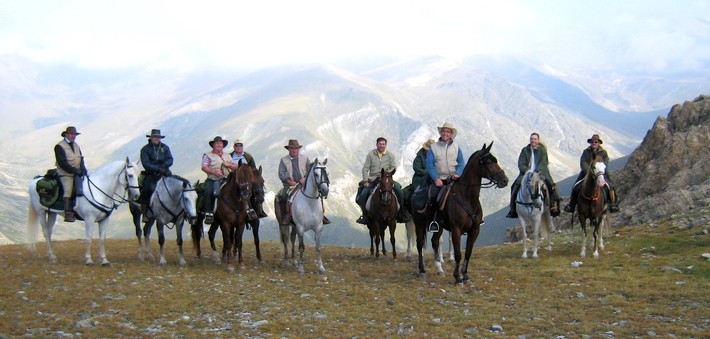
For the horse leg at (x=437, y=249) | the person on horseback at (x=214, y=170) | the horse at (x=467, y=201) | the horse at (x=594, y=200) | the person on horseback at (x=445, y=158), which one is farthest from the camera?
the horse at (x=594, y=200)

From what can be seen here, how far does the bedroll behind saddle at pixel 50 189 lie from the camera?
1922 centimetres

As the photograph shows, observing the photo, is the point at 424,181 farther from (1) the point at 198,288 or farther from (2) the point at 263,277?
(1) the point at 198,288

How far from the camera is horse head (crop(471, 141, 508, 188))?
50.6 feet

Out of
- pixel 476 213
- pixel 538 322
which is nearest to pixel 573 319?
pixel 538 322

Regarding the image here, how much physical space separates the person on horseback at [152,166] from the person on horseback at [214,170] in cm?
168

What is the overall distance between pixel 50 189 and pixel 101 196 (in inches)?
70.8

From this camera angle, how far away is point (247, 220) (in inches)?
766

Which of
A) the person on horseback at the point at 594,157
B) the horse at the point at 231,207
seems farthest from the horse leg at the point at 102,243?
the person on horseback at the point at 594,157

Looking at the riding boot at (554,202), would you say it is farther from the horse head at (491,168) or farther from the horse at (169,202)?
the horse at (169,202)

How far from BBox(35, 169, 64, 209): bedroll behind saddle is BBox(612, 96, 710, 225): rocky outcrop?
2744 centimetres

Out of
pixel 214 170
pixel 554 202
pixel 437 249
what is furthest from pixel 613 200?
pixel 214 170

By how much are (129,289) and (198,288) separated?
1.96m

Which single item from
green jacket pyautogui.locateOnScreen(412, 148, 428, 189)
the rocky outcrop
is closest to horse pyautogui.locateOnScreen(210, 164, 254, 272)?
green jacket pyautogui.locateOnScreen(412, 148, 428, 189)

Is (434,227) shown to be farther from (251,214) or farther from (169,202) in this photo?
(169,202)
